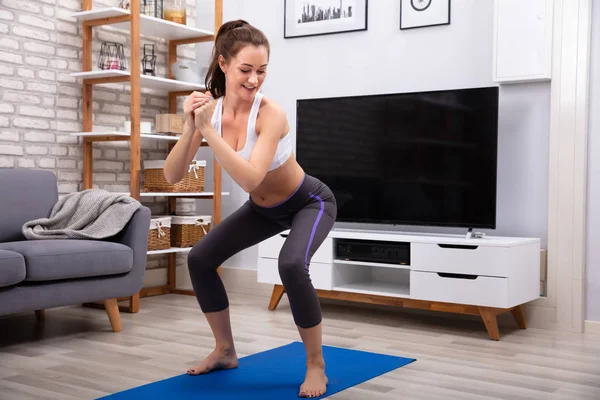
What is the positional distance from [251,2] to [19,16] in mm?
1623

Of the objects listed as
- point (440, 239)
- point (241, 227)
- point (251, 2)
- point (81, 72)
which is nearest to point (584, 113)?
point (440, 239)

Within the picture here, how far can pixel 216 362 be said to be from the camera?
2.74 meters

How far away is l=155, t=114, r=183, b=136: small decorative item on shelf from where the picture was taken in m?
A: 4.64

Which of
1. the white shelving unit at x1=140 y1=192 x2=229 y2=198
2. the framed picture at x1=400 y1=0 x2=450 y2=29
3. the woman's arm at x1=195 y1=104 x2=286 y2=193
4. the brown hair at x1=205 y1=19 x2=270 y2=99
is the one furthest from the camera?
the white shelving unit at x1=140 y1=192 x2=229 y2=198

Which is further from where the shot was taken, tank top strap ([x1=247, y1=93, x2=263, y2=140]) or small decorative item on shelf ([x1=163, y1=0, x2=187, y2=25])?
small decorative item on shelf ([x1=163, y1=0, x2=187, y2=25])

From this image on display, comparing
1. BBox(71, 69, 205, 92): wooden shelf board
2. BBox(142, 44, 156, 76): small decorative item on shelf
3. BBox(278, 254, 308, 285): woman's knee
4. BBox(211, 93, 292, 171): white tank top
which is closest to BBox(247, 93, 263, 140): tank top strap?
BBox(211, 93, 292, 171): white tank top

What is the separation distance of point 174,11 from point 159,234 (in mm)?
1472

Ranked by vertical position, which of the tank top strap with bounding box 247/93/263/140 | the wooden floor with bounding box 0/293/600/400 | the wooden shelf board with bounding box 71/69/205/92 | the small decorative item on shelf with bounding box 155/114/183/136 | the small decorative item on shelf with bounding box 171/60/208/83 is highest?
the small decorative item on shelf with bounding box 171/60/208/83

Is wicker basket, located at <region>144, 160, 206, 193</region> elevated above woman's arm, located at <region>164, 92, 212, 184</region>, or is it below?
below

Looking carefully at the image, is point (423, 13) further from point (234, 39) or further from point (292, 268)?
point (292, 268)

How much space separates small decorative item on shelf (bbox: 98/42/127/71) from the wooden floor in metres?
1.48

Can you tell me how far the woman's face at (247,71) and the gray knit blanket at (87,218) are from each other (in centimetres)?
143

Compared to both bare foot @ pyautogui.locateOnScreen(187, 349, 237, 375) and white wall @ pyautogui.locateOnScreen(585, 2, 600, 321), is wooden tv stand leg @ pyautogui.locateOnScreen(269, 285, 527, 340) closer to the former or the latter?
white wall @ pyautogui.locateOnScreen(585, 2, 600, 321)

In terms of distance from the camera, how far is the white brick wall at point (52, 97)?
406 centimetres
